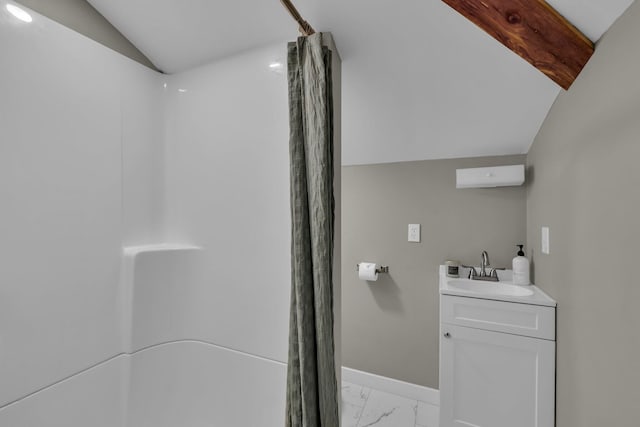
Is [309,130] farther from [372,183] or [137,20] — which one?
[372,183]

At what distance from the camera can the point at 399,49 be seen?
1.17 metres

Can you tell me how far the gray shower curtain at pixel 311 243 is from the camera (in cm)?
95

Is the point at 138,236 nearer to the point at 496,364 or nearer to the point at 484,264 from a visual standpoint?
the point at 496,364

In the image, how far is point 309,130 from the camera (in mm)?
995

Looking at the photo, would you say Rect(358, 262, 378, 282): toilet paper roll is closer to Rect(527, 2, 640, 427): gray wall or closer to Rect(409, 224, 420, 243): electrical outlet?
Rect(409, 224, 420, 243): electrical outlet

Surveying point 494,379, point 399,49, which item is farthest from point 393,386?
point 399,49

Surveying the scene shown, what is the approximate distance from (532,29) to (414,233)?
55.9 inches

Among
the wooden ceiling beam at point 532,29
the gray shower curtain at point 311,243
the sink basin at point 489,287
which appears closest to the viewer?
the wooden ceiling beam at point 532,29

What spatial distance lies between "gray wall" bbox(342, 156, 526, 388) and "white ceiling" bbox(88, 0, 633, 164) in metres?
0.43

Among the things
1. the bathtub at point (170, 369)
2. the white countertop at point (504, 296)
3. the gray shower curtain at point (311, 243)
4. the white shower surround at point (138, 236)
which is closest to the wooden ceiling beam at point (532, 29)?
the gray shower curtain at point (311, 243)

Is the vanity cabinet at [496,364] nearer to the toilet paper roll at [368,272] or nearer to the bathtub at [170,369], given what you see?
the toilet paper roll at [368,272]

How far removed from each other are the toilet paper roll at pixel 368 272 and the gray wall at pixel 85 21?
181 cm

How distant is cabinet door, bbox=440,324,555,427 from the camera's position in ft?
4.36

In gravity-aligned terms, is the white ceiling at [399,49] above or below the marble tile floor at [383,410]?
above
